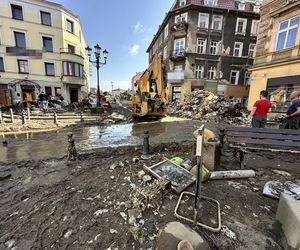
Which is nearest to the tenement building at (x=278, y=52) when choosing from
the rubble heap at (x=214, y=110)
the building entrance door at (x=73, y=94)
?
the rubble heap at (x=214, y=110)

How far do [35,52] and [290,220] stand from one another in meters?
24.2

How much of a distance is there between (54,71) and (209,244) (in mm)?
23018

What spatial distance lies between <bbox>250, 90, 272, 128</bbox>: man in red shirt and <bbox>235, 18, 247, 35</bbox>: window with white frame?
73.6ft

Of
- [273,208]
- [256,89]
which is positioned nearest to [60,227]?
[273,208]

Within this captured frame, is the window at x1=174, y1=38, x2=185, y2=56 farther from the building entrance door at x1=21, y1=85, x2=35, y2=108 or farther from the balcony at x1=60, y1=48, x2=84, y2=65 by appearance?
the building entrance door at x1=21, y1=85, x2=35, y2=108

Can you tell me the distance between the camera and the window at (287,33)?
10172 millimetres

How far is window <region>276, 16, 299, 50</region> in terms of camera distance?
10172 millimetres

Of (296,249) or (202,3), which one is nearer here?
(296,249)

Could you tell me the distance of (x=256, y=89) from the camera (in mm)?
12961

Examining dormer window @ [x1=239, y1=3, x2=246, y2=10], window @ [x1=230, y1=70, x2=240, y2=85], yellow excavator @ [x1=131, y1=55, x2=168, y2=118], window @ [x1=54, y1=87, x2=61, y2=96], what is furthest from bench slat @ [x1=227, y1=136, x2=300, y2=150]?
dormer window @ [x1=239, y1=3, x2=246, y2=10]

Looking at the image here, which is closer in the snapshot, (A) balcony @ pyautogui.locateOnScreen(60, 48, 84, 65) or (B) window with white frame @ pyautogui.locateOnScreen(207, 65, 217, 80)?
(A) balcony @ pyautogui.locateOnScreen(60, 48, 84, 65)

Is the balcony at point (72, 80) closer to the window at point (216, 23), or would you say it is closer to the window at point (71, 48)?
the window at point (71, 48)

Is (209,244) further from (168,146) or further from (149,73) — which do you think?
(149,73)

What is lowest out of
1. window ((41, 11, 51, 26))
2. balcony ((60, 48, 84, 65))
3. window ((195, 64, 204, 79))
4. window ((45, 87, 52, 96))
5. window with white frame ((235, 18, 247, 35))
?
window ((45, 87, 52, 96))
